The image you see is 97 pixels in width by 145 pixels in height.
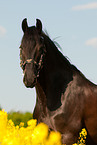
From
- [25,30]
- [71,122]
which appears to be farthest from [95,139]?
[25,30]

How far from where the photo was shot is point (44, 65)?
6.04 meters

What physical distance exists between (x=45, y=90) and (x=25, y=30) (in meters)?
1.42

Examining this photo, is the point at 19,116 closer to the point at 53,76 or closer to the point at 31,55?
the point at 53,76

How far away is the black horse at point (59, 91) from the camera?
586 centimetres

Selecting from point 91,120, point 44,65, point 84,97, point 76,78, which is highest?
point 44,65

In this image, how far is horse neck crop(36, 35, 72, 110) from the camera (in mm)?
6121

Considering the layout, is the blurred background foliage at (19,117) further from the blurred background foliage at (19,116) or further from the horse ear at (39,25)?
the horse ear at (39,25)

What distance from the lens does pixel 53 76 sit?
6215mm

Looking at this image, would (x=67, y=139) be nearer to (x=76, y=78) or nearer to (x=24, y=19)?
(x=76, y=78)

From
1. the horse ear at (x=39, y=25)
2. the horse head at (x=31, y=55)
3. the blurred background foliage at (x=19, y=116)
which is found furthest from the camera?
the blurred background foliage at (x=19, y=116)

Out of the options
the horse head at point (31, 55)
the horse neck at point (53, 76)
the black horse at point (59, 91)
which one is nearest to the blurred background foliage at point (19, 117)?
the black horse at point (59, 91)

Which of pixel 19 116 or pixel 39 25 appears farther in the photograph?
pixel 19 116

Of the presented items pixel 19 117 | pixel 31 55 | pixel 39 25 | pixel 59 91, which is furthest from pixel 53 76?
pixel 19 117

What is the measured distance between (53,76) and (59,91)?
1.30 ft
